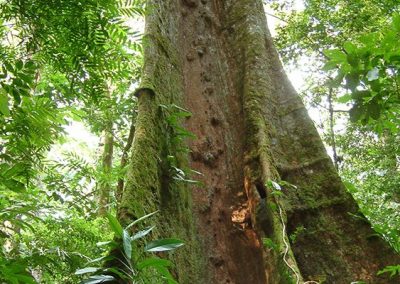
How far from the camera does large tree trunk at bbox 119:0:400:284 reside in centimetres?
281

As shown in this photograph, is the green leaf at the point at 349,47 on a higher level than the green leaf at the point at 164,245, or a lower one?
higher

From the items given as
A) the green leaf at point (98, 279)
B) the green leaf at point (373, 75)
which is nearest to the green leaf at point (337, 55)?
the green leaf at point (373, 75)

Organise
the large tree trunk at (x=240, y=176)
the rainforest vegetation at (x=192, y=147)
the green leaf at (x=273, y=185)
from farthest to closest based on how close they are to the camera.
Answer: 1. the green leaf at (x=273, y=185)
2. the large tree trunk at (x=240, y=176)
3. the rainforest vegetation at (x=192, y=147)

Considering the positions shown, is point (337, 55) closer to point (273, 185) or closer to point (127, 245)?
point (273, 185)

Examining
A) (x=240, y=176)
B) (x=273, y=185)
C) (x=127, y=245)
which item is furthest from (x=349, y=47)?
(x=240, y=176)

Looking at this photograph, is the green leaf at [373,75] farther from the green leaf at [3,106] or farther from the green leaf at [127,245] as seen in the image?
the green leaf at [3,106]

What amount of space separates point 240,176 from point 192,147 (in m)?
0.49

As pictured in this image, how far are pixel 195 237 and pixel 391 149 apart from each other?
4.81 metres

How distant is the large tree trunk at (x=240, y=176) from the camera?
9.21 feet

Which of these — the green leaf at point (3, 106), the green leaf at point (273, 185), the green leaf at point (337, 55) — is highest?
the green leaf at point (337, 55)

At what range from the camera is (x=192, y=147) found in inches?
145

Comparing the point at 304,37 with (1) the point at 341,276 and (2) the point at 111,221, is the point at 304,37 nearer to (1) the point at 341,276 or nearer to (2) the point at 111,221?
(1) the point at 341,276

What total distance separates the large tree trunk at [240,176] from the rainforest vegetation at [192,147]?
0.01 metres

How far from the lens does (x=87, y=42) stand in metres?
2.07
